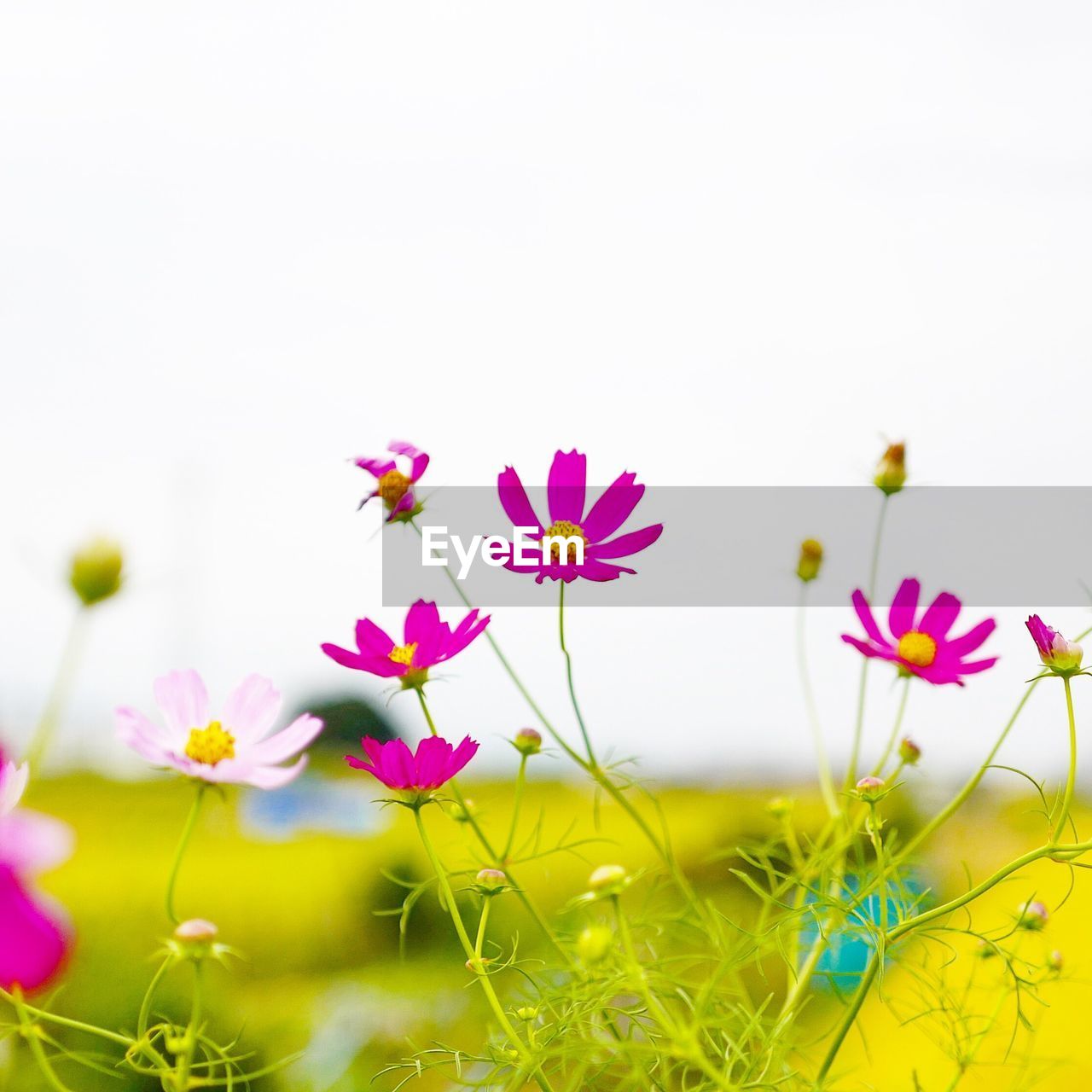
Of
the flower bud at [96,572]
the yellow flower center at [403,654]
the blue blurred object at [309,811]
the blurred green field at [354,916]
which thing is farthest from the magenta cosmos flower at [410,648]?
the blue blurred object at [309,811]

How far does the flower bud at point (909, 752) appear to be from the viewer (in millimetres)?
496

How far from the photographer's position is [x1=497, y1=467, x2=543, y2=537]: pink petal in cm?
45

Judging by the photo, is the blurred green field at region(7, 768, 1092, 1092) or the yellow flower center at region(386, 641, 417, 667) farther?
the blurred green field at region(7, 768, 1092, 1092)

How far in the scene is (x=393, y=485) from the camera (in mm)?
447

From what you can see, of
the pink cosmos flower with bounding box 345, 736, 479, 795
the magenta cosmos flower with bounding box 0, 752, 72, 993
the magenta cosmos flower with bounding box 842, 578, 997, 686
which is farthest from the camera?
the magenta cosmos flower with bounding box 842, 578, 997, 686

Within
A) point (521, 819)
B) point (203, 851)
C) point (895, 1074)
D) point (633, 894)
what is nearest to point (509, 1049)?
point (895, 1074)

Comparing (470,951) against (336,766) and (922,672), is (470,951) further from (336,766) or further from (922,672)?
(336,766)

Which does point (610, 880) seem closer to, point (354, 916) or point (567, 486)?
point (567, 486)

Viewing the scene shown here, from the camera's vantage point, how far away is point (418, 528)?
→ 1.49ft

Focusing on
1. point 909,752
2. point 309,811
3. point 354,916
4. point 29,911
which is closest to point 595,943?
point 29,911

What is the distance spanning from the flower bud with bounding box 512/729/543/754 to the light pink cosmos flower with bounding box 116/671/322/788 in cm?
11

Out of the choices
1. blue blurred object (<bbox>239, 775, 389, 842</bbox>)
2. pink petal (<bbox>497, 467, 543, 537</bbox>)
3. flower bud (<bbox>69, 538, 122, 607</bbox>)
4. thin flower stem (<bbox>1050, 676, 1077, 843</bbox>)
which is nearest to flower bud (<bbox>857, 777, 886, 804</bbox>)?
thin flower stem (<bbox>1050, 676, 1077, 843</bbox>)

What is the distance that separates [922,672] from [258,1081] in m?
1.01

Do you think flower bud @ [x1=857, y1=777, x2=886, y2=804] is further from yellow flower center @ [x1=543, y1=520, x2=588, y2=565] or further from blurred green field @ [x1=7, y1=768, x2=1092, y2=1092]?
blurred green field @ [x1=7, y1=768, x2=1092, y2=1092]
